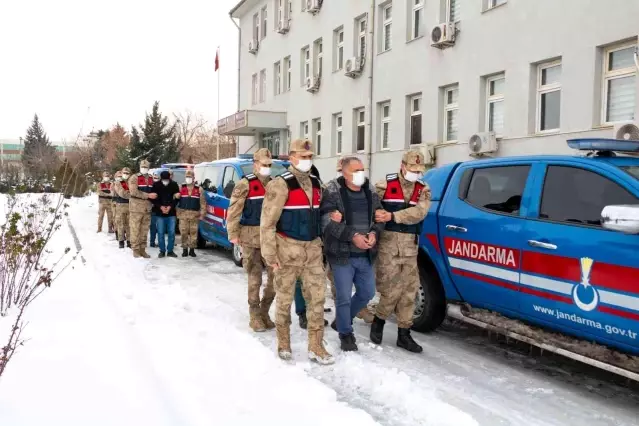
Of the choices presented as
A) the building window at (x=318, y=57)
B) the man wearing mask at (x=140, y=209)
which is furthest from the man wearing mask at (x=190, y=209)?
the building window at (x=318, y=57)

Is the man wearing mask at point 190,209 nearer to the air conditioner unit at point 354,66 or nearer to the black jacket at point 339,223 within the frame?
the black jacket at point 339,223

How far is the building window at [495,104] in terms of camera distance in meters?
12.9

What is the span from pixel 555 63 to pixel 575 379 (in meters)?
8.63

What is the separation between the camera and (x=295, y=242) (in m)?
4.64

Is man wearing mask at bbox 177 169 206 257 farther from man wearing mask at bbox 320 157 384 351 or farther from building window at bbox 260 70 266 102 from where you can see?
building window at bbox 260 70 266 102

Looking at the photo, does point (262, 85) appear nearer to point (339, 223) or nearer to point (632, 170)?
point (339, 223)

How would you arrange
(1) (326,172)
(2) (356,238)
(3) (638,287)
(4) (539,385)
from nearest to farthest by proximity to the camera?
(3) (638,287), (4) (539,385), (2) (356,238), (1) (326,172)

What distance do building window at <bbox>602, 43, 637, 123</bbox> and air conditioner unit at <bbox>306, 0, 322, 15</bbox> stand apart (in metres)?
13.0

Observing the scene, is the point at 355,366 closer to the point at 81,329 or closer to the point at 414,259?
the point at 414,259

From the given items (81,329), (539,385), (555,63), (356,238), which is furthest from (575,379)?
(555,63)

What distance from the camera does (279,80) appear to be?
25.7 metres

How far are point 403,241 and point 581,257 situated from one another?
1525 mm

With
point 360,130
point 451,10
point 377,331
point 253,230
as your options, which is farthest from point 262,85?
point 377,331

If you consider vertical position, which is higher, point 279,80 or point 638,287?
point 279,80
